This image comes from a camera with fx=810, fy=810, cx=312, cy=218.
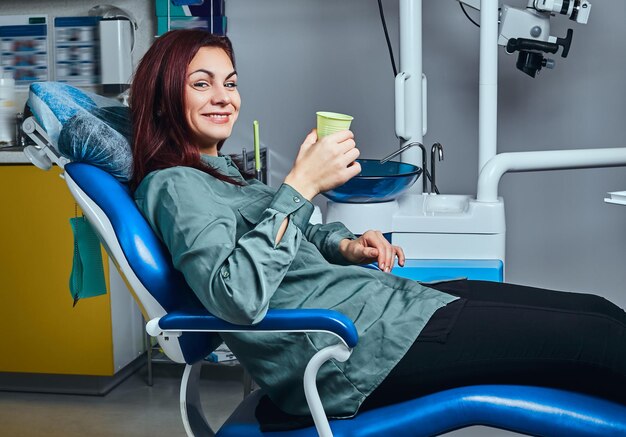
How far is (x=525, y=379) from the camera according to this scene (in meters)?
1.38

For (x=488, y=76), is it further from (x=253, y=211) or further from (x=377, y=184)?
(x=253, y=211)

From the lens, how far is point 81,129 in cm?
141

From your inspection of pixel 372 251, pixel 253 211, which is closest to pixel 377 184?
pixel 372 251

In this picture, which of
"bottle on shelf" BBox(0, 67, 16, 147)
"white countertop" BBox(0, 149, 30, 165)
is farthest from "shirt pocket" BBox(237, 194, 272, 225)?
"bottle on shelf" BBox(0, 67, 16, 147)

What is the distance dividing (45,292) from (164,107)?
5.01 ft

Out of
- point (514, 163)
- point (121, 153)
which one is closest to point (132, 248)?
point (121, 153)

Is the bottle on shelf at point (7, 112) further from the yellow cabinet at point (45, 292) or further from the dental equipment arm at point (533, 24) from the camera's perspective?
the dental equipment arm at point (533, 24)

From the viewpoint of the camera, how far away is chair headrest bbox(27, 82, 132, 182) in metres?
1.41

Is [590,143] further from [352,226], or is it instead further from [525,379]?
[525,379]

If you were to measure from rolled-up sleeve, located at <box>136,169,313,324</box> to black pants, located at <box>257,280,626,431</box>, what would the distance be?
286 mm

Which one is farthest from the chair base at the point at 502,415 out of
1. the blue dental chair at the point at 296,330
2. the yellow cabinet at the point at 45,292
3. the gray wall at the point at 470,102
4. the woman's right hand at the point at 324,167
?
the gray wall at the point at 470,102

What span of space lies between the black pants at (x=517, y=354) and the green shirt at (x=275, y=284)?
37mm

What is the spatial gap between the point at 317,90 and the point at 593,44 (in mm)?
1040

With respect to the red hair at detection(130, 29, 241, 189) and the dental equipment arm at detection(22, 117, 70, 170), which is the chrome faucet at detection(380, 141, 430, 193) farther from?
the dental equipment arm at detection(22, 117, 70, 170)
